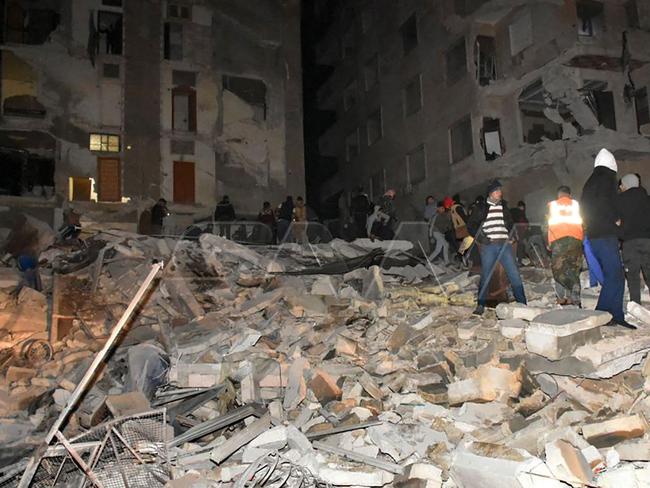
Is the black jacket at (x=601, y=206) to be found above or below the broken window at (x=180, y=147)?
below

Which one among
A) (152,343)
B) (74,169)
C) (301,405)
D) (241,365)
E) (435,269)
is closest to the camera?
(301,405)

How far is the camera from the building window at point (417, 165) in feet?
76.7

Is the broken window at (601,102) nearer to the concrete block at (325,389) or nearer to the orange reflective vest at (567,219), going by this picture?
the orange reflective vest at (567,219)

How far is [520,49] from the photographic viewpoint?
18531 millimetres

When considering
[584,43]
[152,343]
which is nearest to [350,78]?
[584,43]

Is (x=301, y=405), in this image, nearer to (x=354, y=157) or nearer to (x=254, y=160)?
(x=254, y=160)

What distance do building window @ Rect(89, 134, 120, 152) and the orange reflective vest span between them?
19.8m

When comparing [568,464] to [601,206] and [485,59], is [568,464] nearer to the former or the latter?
[601,206]

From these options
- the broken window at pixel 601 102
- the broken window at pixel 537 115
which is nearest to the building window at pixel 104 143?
the broken window at pixel 537 115

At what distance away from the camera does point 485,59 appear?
64.5 ft

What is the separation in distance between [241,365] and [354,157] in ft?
80.2

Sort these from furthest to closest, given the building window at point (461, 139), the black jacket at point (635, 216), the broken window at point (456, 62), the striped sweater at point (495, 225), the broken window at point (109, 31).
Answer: the broken window at point (109, 31)
the broken window at point (456, 62)
the building window at point (461, 139)
the striped sweater at point (495, 225)
the black jacket at point (635, 216)

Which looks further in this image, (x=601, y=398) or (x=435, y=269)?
(x=435, y=269)

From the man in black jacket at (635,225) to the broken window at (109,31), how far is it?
21.9m
